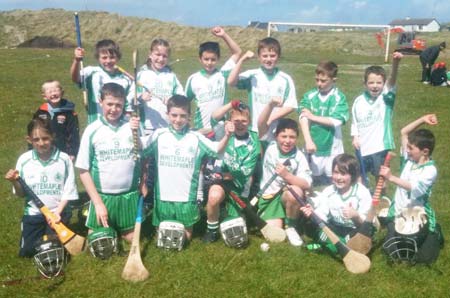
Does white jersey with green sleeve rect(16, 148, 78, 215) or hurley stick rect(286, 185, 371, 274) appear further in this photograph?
white jersey with green sleeve rect(16, 148, 78, 215)

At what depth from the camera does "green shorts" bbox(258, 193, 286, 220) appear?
6105mm

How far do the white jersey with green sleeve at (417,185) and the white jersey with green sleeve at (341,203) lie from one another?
1.14ft

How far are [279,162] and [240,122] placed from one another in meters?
0.65

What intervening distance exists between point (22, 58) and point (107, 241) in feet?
83.8

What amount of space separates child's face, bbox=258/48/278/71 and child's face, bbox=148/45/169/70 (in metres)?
1.26

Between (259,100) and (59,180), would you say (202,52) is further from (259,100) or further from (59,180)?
(59,180)

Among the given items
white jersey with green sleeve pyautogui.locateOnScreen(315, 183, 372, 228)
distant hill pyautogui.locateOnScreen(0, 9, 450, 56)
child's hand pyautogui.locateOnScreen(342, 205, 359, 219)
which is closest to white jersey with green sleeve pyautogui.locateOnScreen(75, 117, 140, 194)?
white jersey with green sleeve pyautogui.locateOnScreen(315, 183, 372, 228)

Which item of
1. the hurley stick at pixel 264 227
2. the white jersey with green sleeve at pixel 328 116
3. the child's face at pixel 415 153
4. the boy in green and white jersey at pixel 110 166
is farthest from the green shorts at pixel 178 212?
the child's face at pixel 415 153

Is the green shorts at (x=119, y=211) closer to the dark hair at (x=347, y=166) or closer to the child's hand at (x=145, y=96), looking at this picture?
the child's hand at (x=145, y=96)

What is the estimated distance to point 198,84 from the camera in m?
6.90

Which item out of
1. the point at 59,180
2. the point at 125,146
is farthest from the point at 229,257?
the point at 59,180

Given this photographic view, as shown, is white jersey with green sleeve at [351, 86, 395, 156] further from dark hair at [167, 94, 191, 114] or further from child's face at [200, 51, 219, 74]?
dark hair at [167, 94, 191, 114]

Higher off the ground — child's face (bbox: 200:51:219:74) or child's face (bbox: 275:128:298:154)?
child's face (bbox: 200:51:219:74)

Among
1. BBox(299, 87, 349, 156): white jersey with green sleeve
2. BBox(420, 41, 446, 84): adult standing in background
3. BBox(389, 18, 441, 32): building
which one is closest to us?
BBox(299, 87, 349, 156): white jersey with green sleeve
